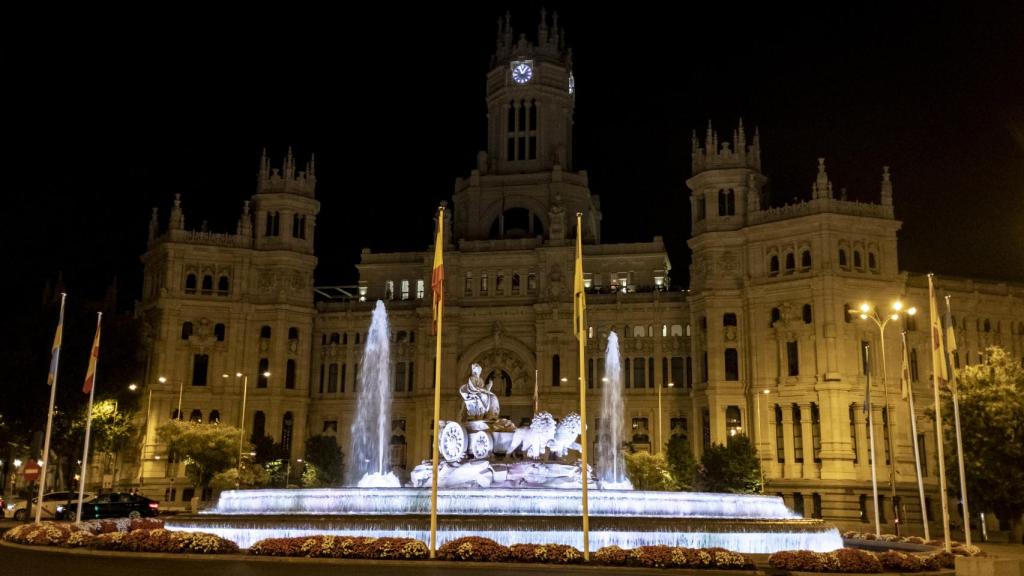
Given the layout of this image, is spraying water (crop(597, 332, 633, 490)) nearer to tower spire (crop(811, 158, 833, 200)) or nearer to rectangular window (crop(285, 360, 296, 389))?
tower spire (crop(811, 158, 833, 200))

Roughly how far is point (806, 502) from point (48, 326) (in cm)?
6318

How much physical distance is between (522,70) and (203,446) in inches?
2395

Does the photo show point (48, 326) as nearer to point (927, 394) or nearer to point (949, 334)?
point (949, 334)

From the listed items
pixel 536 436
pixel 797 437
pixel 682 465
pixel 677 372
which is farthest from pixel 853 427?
pixel 536 436

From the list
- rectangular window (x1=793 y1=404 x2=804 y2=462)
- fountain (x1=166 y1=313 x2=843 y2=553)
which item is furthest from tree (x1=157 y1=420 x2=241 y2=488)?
rectangular window (x1=793 y1=404 x2=804 y2=462)

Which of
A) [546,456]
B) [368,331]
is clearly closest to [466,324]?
[368,331]

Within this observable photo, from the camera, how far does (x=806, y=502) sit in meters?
84.8

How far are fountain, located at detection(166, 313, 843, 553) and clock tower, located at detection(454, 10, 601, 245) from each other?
58975mm

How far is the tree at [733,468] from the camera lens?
77812mm

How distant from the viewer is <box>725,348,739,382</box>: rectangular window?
92881 mm

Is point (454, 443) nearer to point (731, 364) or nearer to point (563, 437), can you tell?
point (563, 437)

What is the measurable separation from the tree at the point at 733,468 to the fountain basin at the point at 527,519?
3521cm

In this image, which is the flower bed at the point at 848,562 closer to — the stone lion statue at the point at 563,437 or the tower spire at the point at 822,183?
the stone lion statue at the point at 563,437

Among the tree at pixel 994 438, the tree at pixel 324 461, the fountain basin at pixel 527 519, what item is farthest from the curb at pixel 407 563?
the tree at pixel 324 461
